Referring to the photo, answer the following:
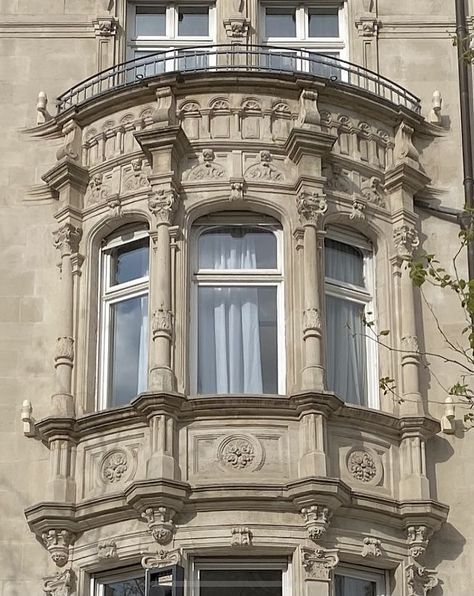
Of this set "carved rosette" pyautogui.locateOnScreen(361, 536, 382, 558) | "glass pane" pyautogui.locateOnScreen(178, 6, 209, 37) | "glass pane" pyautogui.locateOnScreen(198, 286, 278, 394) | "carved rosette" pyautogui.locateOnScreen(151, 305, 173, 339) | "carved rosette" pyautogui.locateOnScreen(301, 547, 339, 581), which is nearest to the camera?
"carved rosette" pyautogui.locateOnScreen(301, 547, 339, 581)

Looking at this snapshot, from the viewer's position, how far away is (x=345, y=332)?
22.0 meters

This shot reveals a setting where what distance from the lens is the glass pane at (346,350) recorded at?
847 inches

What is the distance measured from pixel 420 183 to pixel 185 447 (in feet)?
18.8

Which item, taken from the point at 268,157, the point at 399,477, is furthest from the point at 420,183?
the point at 399,477

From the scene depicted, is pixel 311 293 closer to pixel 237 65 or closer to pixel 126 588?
pixel 237 65

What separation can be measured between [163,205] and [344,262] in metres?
2.86

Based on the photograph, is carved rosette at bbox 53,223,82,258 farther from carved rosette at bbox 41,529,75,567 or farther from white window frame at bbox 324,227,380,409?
carved rosette at bbox 41,529,75,567

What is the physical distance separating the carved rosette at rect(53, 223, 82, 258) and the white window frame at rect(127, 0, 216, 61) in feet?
11.7

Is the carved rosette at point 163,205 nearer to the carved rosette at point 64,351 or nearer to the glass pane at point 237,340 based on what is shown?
the glass pane at point 237,340

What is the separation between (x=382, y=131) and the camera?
23109 mm

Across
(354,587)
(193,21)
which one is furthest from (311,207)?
(354,587)

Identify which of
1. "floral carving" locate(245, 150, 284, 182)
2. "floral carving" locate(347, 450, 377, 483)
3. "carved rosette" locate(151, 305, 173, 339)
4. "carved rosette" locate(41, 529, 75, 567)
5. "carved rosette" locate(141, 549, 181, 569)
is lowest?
"carved rosette" locate(141, 549, 181, 569)

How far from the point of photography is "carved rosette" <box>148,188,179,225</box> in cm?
2152

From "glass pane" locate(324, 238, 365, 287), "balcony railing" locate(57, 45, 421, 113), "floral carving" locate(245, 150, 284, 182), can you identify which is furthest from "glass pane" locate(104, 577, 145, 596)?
"balcony railing" locate(57, 45, 421, 113)
